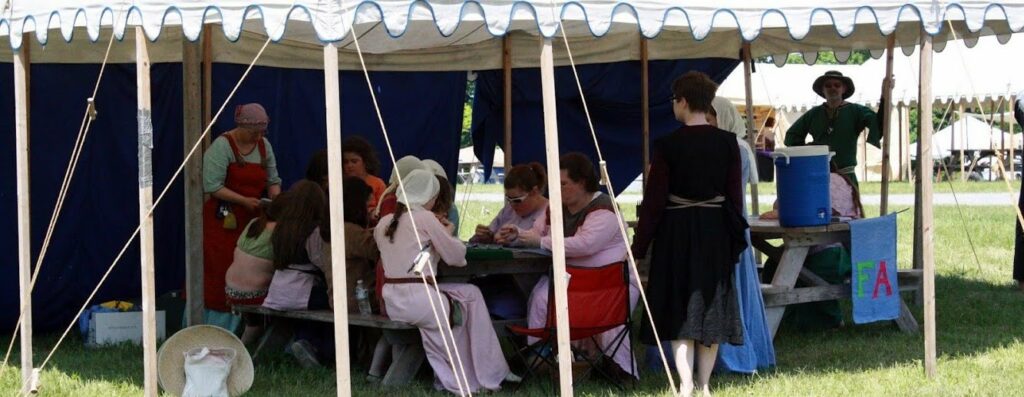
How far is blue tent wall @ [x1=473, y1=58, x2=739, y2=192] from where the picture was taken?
9469mm

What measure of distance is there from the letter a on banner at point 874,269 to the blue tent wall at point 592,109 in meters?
2.47

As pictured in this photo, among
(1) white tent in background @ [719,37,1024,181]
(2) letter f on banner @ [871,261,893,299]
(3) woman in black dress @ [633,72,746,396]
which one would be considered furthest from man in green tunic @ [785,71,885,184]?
(1) white tent in background @ [719,37,1024,181]

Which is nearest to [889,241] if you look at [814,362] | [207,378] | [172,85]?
[814,362]

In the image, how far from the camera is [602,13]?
5.29 meters

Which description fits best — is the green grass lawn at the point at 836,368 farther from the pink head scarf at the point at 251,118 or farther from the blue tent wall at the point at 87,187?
the pink head scarf at the point at 251,118

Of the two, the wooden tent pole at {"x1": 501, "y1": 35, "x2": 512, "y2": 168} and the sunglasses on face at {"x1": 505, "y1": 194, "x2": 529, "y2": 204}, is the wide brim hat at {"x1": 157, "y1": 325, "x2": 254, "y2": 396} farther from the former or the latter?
the wooden tent pole at {"x1": 501, "y1": 35, "x2": 512, "y2": 168}

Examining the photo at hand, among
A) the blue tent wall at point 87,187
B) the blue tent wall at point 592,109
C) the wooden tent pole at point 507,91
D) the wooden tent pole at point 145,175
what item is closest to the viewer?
the wooden tent pole at point 145,175

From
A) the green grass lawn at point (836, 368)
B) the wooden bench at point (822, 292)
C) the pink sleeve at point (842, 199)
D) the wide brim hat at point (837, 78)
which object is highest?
the wide brim hat at point (837, 78)

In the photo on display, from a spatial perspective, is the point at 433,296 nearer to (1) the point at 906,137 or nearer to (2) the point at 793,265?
(2) the point at 793,265

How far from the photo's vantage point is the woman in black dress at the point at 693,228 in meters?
5.72

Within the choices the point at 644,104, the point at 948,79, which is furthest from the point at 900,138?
the point at 644,104

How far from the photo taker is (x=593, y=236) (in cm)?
602

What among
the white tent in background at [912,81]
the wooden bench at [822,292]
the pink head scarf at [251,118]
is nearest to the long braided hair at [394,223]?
the pink head scarf at [251,118]

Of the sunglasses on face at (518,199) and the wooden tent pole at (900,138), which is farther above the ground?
the wooden tent pole at (900,138)
